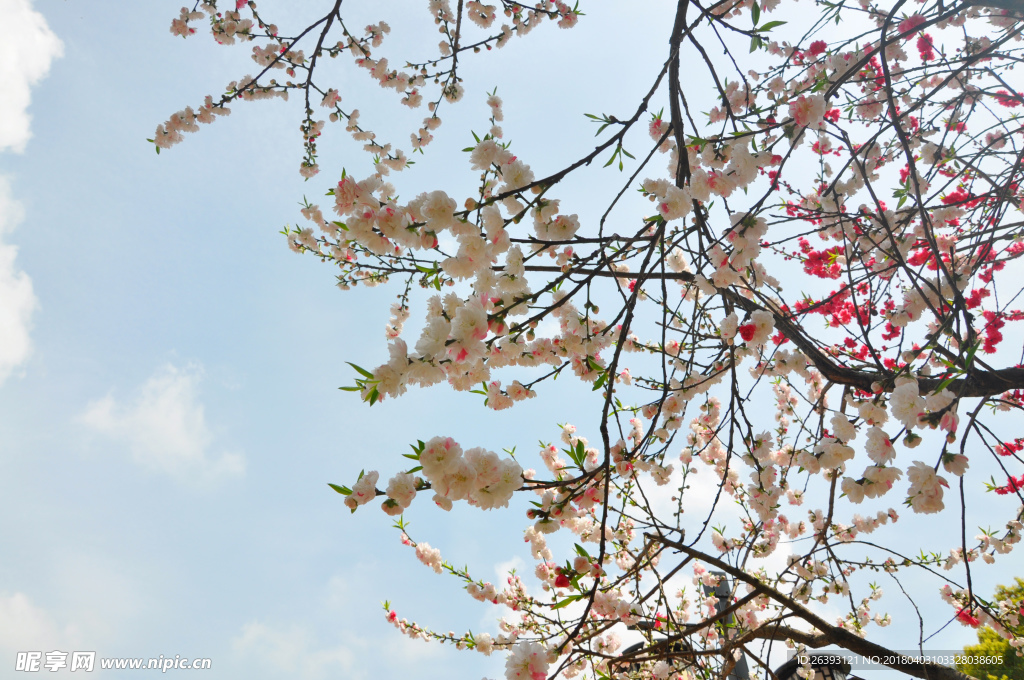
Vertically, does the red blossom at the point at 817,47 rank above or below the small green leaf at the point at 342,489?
above

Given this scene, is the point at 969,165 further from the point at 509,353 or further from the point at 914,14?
the point at 509,353

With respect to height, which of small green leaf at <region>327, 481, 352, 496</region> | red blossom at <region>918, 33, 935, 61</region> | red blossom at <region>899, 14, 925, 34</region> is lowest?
small green leaf at <region>327, 481, 352, 496</region>

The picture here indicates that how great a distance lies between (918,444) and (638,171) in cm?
143

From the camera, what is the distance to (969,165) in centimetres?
262

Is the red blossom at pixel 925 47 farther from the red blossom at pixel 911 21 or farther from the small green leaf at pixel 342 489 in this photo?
the small green leaf at pixel 342 489

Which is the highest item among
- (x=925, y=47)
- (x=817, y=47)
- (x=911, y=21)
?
(x=925, y=47)

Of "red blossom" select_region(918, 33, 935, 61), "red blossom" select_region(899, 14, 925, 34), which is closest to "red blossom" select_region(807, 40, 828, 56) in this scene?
"red blossom" select_region(899, 14, 925, 34)

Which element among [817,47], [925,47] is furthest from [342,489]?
[925,47]

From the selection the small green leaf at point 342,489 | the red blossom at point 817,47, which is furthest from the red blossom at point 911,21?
the small green leaf at point 342,489

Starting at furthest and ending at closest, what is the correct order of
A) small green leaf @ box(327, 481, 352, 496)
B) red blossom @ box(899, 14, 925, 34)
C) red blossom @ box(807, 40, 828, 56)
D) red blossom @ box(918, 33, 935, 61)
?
1. red blossom @ box(918, 33, 935, 61)
2. red blossom @ box(807, 40, 828, 56)
3. red blossom @ box(899, 14, 925, 34)
4. small green leaf @ box(327, 481, 352, 496)

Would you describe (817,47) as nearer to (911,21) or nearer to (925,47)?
(911,21)

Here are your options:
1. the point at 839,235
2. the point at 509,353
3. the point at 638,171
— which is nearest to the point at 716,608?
the point at 839,235

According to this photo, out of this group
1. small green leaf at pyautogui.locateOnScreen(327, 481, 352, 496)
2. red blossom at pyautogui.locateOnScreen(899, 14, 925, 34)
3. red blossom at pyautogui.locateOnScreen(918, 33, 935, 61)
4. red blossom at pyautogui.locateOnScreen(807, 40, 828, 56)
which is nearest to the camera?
small green leaf at pyautogui.locateOnScreen(327, 481, 352, 496)

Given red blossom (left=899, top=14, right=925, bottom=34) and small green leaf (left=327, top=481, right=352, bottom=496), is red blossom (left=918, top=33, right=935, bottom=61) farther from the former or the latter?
small green leaf (left=327, top=481, right=352, bottom=496)
